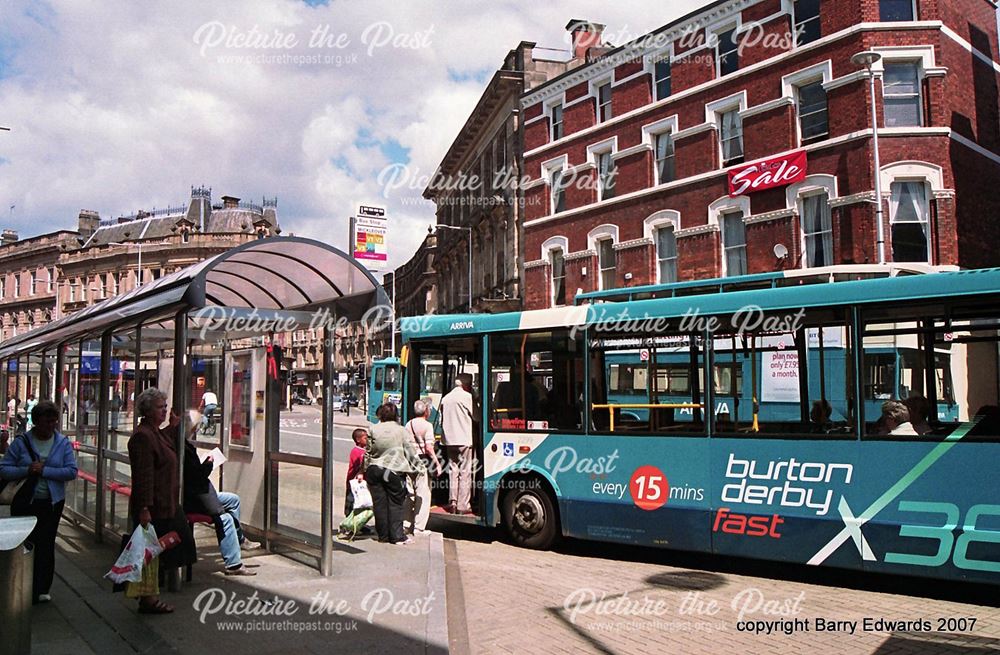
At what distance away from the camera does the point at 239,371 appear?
925 centimetres

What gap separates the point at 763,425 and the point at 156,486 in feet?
19.1

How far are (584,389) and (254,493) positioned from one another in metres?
3.95

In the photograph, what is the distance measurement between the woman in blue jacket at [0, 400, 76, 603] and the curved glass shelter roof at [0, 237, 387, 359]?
1.38m

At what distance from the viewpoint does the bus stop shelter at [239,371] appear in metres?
7.75

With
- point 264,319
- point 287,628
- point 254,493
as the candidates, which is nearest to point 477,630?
point 287,628

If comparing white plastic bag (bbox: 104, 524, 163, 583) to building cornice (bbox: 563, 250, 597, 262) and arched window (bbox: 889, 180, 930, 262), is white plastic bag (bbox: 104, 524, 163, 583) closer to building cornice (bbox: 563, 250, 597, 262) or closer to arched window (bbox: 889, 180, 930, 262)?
arched window (bbox: 889, 180, 930, 262)

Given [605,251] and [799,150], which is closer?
[799,150]

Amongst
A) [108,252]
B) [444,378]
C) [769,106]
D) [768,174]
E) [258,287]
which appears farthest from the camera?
[108,252]

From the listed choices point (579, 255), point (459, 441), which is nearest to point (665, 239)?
point (579, 255)

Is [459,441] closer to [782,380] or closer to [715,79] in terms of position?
[782,380]

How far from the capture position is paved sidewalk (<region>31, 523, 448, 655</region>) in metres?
5.67

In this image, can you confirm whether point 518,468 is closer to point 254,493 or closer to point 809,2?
point 254,493

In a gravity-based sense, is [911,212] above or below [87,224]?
below

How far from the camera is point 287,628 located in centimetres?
612
